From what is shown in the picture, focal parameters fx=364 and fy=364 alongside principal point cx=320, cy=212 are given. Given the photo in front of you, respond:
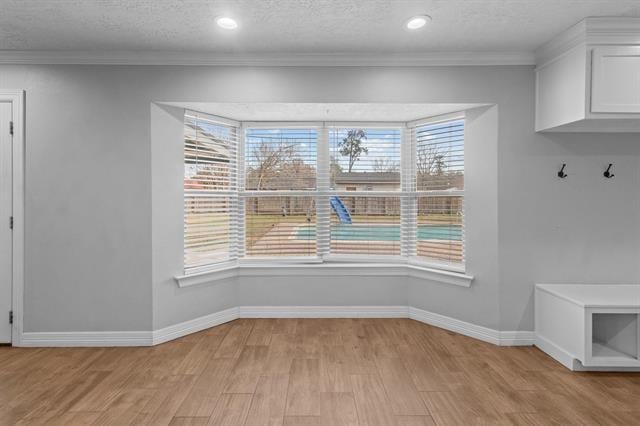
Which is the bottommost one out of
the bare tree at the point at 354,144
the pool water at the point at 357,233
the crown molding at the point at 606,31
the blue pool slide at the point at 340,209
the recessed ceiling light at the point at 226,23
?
the pool water at the point at 357,233

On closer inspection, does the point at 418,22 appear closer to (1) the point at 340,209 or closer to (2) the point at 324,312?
(1) the point at 340,209

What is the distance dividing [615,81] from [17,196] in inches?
188

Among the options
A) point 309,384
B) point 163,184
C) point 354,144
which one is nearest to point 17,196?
point 163,184

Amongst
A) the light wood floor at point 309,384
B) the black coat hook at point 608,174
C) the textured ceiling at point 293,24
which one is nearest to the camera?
the light wood floor at point 309,384

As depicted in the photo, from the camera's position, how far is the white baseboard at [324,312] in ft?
12.3

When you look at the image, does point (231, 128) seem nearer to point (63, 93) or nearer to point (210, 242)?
point (210, 242)

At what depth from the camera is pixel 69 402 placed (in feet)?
7.43

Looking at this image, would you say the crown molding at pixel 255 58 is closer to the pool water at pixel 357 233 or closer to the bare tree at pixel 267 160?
the bare tree at pixel 267 160

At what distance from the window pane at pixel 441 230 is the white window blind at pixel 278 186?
1.17 metres

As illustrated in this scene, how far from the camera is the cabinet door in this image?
2584 mm

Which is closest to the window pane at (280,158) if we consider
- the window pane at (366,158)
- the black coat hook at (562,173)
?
the window pane at (366,158)

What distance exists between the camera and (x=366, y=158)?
3924 millimetres

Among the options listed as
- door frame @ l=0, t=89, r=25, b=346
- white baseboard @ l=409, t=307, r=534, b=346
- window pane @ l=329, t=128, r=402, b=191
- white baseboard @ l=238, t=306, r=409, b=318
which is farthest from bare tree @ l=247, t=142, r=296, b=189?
white baseboard @ l=409, t=307, r=534, b=346

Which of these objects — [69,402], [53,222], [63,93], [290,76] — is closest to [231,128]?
[290,76]
